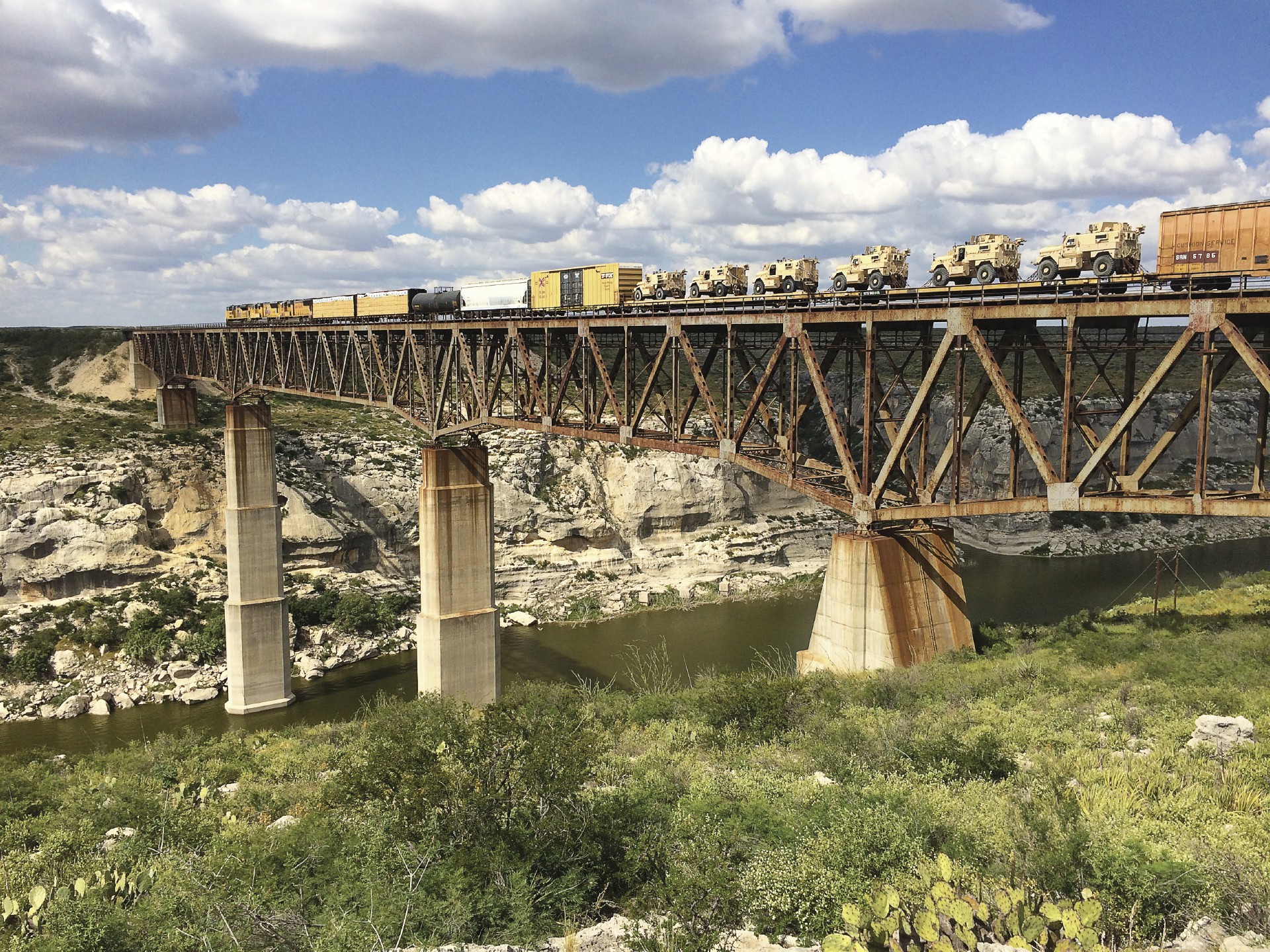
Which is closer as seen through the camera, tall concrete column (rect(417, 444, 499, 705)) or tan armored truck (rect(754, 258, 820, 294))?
tan armored truck (rect(754, 258, 820, 294))

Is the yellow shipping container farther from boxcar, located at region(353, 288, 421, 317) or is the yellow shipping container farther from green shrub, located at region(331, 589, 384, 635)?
green shrub, located at region(331, 589, 384, 635)

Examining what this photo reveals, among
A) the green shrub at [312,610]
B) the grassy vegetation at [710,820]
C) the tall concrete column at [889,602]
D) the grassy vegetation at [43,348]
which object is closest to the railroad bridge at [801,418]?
the tall concrete column at [889,602]

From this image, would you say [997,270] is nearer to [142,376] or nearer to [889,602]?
[889,602]

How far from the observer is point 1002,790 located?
11.9 meters

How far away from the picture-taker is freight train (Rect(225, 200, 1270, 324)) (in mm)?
→ 14914

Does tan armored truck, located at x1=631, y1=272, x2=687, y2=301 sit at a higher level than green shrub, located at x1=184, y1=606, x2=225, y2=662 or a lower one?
higher

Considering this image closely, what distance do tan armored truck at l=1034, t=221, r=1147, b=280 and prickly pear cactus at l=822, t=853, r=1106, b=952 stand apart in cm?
1210

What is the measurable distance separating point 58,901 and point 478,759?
16.3 feet

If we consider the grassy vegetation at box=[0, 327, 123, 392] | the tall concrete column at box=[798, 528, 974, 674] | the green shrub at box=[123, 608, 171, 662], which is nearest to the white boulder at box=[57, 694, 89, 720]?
the green shrub at box=[123, 608, 171, 662]

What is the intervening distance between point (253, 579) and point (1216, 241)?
3661cm

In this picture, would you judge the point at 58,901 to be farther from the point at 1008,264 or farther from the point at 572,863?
the point at 1008,264

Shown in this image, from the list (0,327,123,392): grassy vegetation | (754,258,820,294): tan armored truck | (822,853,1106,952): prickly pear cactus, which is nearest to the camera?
(822,853,1106,952): prickly pear cactus

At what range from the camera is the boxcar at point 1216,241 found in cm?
1459

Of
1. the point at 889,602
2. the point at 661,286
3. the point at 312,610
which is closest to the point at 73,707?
the point at 312,610
